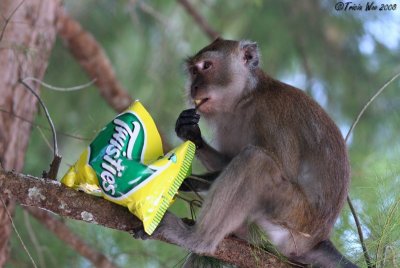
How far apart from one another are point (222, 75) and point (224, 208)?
3.40 ft

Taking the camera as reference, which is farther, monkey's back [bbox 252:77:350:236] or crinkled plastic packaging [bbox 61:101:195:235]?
monkey's back [bbox 252:77:350:236]

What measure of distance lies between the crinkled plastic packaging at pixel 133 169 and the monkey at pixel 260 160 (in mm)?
333

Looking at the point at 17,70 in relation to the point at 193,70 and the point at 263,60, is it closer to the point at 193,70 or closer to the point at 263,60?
the point at 193,70

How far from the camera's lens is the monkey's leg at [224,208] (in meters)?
3.32

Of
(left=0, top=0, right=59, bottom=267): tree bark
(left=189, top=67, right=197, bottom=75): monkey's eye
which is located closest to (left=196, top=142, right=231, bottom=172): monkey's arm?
(left=189, top=67, right=197, bottom=75): monkey's eye

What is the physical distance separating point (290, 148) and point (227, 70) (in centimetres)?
68

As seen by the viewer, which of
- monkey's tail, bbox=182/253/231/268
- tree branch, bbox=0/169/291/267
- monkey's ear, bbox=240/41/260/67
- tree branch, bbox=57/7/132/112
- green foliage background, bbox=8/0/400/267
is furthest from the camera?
green foliage background, bbox=8/0/400/267

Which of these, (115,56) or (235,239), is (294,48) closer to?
(115,56)

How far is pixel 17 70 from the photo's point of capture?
14.0ft

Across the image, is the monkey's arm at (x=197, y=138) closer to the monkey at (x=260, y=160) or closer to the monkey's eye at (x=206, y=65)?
the monkey at (x=260, y=160)

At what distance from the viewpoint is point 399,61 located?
6215 mm

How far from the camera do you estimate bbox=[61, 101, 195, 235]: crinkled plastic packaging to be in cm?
294

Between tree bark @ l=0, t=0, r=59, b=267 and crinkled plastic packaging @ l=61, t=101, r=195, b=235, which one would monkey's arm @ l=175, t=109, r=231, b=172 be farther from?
tree bark @ l=0, t=0, r=59, b=267

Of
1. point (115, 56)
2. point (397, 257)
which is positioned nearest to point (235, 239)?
point (397, 257)
